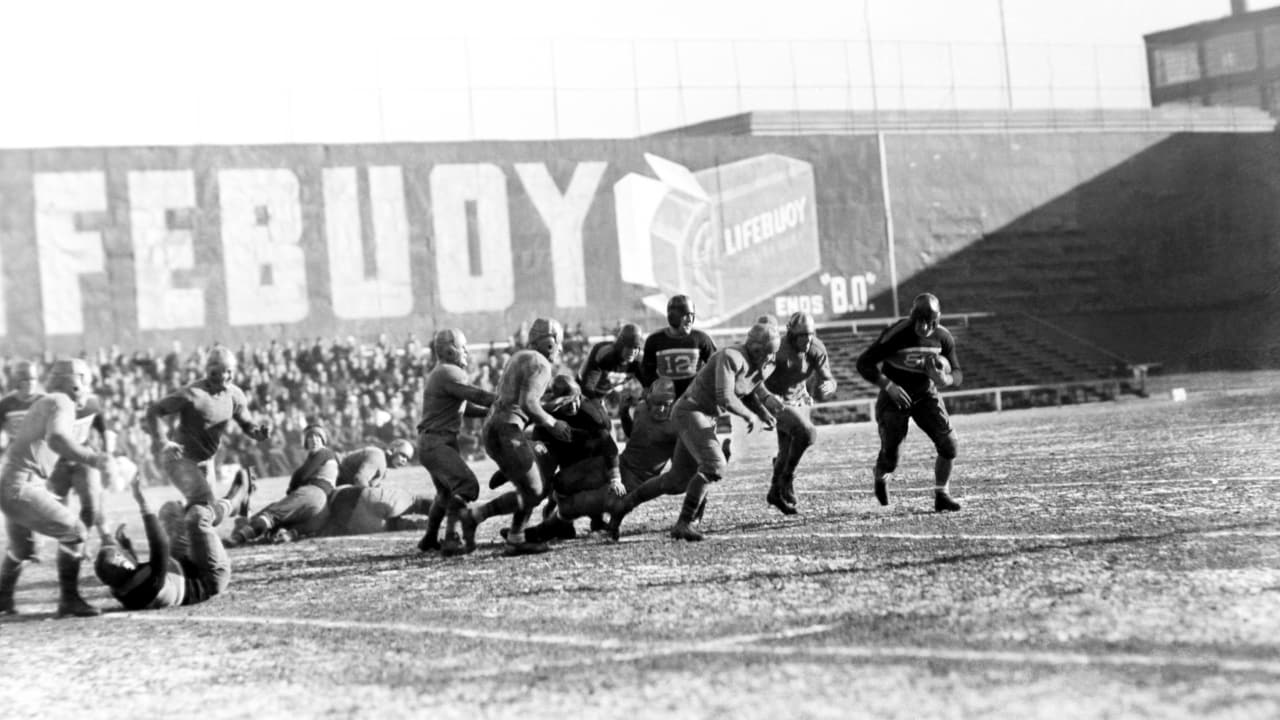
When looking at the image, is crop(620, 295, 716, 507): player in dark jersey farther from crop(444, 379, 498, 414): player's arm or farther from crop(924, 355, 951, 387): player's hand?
crop(924, 355, 951, 387): player's hand

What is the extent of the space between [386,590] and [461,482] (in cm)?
199

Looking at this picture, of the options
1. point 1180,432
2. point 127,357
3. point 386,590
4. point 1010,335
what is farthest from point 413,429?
point 386,590

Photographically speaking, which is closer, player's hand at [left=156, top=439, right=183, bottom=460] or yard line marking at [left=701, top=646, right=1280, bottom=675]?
yard line marking at [left=701, top=646, right=1280, bottom=675]

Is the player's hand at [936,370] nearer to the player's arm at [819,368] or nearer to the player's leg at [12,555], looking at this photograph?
the player's arm at [819,368]

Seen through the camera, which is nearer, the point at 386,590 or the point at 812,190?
the point at 386,590

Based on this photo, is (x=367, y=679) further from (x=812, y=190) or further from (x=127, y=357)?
(x=812, y=190)

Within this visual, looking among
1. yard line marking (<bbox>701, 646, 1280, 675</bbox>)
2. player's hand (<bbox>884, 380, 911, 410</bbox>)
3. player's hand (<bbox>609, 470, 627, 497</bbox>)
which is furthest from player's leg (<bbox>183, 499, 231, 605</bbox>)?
player's hand (<bbox>884, 380, 911, 410</bbox>)

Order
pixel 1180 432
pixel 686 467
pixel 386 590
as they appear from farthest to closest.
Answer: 1. pixel 1180 432
2. pixel 686 467
3. pixel 386 590

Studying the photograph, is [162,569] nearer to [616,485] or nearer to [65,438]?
[65,438]

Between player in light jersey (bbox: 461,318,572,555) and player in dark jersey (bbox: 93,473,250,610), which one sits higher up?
player in light jersey (bbox: 461,318,572,555)

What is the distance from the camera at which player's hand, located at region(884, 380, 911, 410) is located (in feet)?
46.7

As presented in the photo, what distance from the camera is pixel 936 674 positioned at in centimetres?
669

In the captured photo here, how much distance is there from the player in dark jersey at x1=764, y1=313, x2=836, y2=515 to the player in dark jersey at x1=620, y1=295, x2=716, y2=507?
1.20m

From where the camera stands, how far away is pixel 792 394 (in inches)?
598
